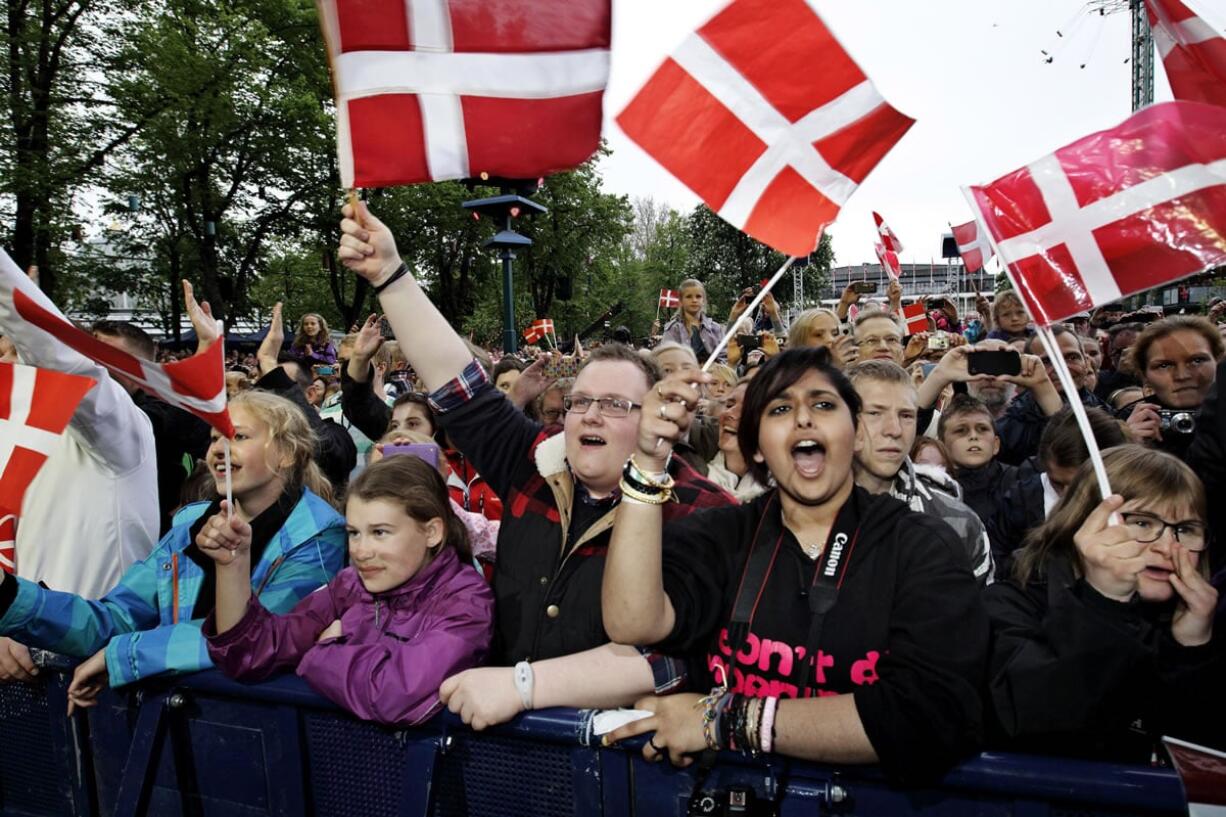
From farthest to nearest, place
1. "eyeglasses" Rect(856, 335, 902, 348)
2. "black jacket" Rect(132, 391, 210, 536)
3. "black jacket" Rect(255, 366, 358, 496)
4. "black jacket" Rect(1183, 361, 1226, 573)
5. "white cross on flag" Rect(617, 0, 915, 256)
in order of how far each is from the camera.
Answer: "eyeglasses" Rect(856, 335, 902, 348) < "black jacket" Rect(255, 366, 358, 496) < "black jacket" Rect(132, 391, 210, 536) < "white cross on flag" Rect(617, 0, 915, 256) < "black jacket" Rect(1183, 361, 1226, 573)

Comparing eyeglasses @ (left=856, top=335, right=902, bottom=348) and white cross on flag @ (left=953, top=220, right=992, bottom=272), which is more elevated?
white cross on flag @ (left=953, top=220, right=992, bottom=272)

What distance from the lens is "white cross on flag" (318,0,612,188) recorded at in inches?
94.0

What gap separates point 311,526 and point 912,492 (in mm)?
2040

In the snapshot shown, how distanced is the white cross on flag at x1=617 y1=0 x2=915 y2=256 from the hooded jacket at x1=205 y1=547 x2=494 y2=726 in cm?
159

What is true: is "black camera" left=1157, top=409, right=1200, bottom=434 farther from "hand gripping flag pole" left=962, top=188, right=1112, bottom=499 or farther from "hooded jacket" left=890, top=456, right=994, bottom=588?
"hand gripping flag pole" left=962, top=188, right=1112, bottom=499

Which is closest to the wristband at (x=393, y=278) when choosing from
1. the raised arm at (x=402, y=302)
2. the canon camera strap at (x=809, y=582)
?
the raised arm at (x=402, y=302)

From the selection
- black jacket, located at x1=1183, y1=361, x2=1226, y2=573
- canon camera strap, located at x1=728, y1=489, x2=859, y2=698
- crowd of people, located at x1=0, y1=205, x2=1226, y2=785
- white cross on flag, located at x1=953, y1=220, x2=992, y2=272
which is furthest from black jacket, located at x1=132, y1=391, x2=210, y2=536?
white cross on flag, located at x1=953, y1=220, x2=992, y2=272

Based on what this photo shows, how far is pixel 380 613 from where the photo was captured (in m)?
2.47

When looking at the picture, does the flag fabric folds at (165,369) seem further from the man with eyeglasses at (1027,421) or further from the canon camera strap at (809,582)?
the man with eyeglasses at (1027,421)

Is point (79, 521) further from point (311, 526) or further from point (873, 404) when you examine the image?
point (873, 404)

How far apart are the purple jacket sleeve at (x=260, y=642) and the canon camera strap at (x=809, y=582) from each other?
122cm

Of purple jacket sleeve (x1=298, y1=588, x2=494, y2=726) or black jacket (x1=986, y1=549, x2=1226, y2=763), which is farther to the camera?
purple jacket sleeve (x1=298, y1=588, x2=494, y2=726)

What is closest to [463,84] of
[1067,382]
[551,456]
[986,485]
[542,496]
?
[551,456]

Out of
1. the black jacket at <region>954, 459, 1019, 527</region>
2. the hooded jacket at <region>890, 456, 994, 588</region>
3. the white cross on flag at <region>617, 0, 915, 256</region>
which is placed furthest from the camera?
the black jacket at <region>954, 459, 1019, 527</region>
